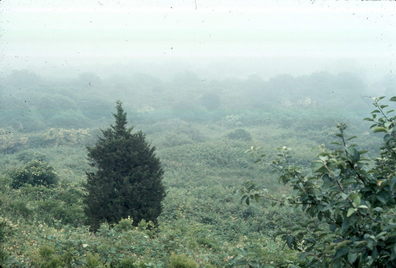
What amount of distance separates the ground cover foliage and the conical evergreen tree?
892 mm

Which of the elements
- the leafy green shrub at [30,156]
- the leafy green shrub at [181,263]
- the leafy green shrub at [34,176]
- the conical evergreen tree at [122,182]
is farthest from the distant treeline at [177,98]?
the leafy green shrub at [181,263]

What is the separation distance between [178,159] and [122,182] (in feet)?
76.7

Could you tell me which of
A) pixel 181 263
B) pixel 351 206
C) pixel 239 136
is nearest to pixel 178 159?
pixel 239 136

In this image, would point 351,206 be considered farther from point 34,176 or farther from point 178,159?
point 178,159

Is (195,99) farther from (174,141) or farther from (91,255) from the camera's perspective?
(91,255)

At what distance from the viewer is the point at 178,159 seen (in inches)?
1401

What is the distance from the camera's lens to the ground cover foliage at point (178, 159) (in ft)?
24.2

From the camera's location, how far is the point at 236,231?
16.5 m

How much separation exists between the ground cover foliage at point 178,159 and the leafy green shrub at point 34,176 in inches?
11.3

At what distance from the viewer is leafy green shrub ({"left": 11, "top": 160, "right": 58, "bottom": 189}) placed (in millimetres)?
19391

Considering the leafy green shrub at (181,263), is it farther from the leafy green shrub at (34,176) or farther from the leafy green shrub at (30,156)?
the leafy green shrub at (30,156)

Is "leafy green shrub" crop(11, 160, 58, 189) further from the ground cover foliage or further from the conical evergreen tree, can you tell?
the conical evergreen tree

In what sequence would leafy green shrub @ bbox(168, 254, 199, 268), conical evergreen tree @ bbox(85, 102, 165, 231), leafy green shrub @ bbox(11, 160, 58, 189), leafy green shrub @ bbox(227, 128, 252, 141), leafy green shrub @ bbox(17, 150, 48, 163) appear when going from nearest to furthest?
leafy green shrub @ bbox(168, 254, 199, 268)
conical evergreen tree @ bbox(85, 102, 165, 231)
leafy green shrub @ bbox(11, 160, 58, 189)
leafy green shrub @ bbox(17, 150, 48, 163)
leafy green shrub @ bbox(227, 128, 252, 141)

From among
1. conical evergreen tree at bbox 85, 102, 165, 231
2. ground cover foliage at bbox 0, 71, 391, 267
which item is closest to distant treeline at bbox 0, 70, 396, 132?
ground cover foliage at bbox 0, 71, 391, 267
